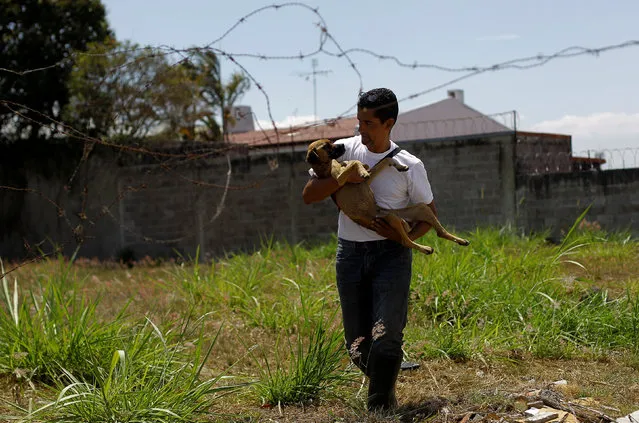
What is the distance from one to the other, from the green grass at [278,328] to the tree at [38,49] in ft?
36.3

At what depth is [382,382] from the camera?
13.5 ft

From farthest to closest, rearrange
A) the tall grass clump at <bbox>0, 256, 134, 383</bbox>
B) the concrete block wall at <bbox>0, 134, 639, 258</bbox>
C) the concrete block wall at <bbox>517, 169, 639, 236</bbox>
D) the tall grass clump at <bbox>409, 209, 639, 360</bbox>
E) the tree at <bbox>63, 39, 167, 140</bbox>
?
the tree at <bbox>63, 39, 167, 140</bbox> → the concrete block wall at <bbox>0, 134, 639, 258</bbox> → the concrete block wall at <bbox>517, 169, 639, 236</bbox> → the tall grass clump at <bbox>409, 209, 639, 360</bbox> → the tall grass clump at <bbox>0, 256, 134, 383</bbox>

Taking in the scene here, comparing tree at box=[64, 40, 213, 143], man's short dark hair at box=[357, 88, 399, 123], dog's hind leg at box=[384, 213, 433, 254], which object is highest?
tree at box=[64, 40, 213, 143]

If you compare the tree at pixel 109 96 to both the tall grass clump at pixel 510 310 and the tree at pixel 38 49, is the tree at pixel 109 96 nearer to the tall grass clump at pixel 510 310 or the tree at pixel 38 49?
the tree at pixel 38 49

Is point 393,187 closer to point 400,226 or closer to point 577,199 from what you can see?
point 400,226

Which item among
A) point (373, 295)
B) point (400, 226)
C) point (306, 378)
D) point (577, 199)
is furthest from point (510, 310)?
point (577, 199)

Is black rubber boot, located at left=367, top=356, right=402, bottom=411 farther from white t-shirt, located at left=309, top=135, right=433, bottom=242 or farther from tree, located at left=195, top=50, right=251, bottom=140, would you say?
tree, located at left=195, top=50, right=251, bottom=140

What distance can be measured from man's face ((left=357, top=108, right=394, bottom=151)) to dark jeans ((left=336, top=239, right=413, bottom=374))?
0.52m

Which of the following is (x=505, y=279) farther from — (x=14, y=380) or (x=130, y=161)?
(x=130, y=161)

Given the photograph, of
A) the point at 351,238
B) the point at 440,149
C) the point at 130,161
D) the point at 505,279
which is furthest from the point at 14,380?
the point at 130,161

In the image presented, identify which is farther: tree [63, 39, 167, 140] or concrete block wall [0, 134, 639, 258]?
tree [63, 39, 167, 140]

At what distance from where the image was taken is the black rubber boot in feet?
13.3

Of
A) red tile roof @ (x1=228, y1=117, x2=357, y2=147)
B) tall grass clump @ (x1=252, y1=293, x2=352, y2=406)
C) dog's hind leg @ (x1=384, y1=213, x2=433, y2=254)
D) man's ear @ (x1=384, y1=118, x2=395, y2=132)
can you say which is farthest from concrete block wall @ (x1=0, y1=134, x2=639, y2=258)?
dog's hind leg @ (x1=384, y1=213, x2=433, y2=254)

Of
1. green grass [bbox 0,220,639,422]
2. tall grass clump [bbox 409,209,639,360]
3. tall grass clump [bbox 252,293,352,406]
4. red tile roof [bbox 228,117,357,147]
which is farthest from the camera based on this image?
tall grass clump [bbox 409,209,639,360]
